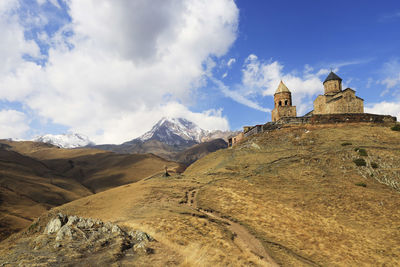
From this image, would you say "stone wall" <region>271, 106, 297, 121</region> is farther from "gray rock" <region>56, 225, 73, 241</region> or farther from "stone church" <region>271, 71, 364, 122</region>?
"gray rock" <region>56, 225, 73, 241</region>

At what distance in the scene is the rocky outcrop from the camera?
11027 millimetres

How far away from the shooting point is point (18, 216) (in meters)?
36.2

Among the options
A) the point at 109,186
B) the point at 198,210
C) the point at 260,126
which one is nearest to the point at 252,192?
the point at 198,210

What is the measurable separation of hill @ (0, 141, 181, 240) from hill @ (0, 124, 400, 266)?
21793 millimetres

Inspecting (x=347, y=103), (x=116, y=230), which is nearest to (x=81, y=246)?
(x=116, y=230)

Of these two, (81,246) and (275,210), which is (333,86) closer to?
(275,210)

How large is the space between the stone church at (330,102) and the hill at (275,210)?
1519cm

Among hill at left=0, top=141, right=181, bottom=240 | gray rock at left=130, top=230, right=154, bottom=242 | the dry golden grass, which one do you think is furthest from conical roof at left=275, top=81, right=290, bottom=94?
hill at left=0, top=141, right=181, bottom=240

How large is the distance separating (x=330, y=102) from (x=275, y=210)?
43671mm

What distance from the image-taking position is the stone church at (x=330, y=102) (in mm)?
53312

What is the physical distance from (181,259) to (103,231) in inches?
223

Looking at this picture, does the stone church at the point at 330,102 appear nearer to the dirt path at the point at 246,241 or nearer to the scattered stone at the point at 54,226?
the dirt path at the point at 246,241

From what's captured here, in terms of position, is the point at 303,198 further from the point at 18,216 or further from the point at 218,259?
the point at 18,216

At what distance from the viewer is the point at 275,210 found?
21547 millimetres
